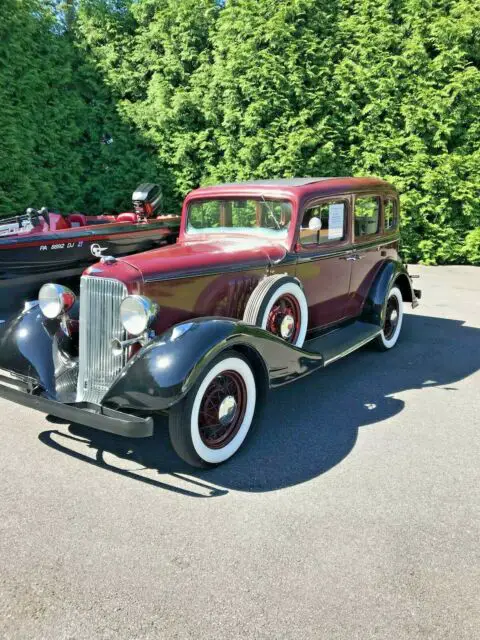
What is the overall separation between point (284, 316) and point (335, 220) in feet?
3.89

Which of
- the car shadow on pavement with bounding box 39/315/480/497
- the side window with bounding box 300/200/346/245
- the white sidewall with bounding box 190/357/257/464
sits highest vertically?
the side window with bounding box 300/200/346/245

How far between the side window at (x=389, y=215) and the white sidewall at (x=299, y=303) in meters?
1.91

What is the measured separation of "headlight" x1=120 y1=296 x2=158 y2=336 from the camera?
10.0 ft

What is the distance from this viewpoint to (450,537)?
251cm

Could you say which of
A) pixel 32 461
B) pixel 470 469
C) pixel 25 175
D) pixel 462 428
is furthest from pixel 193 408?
pixel 25 175

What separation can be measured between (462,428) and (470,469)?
1.95ft

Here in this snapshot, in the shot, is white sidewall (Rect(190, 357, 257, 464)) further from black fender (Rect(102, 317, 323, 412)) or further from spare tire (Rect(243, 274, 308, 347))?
spare tire (Rect(243, 274, 308, 347))

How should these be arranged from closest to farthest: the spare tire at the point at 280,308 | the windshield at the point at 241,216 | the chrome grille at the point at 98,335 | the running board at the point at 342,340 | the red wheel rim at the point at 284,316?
the chrome grille at the point at 98,335 → the spare tire at the point at 280,308 → the red wheel rim at the point at 284,316 → the running board at the point at 342,340 → the windshield at the point at 241,216

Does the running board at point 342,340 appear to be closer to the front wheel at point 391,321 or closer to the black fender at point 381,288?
the black fender at point 381,288

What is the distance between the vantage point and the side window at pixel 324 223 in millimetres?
4281

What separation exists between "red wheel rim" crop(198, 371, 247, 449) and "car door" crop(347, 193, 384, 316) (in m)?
2.10

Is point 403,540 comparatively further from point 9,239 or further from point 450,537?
point 9,239

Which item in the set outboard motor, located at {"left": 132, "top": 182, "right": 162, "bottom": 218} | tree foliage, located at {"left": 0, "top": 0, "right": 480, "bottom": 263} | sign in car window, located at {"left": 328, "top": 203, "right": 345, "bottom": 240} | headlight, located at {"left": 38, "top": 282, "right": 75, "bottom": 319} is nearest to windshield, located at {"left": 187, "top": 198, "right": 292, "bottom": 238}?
sign in car window, located at {"left": 328, "top": 203, "right": 345, "bottom": 240}

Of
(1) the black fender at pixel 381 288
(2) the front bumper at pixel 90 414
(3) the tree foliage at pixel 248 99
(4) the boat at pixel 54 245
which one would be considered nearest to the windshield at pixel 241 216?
(4) the boat at pixel 54 245
